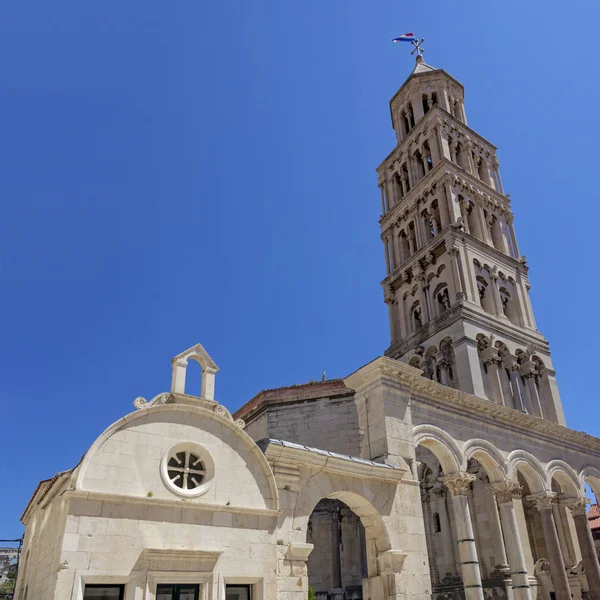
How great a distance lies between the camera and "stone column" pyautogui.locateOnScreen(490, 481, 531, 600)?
17.5 meters

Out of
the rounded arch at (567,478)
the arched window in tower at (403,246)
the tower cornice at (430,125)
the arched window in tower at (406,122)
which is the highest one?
the arched window in tower at (406,122)

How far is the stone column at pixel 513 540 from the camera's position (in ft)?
57.4

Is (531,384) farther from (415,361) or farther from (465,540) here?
(465,540)

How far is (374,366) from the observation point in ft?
54.6

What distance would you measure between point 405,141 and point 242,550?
3192 centimetres

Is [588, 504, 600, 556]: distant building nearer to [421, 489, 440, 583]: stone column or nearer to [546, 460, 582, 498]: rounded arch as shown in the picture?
[421, 489, 440, 583]: stone column

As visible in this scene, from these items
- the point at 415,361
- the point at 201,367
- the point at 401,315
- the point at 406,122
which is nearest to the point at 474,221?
the point at 401,315

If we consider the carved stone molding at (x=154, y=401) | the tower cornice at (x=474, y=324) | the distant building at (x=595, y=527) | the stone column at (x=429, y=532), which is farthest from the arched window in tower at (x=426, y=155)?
the carved stone molding at (x=154, y=401)

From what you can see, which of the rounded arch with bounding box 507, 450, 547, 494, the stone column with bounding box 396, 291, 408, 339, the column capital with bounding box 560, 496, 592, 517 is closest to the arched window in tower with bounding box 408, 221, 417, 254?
the stone column with bounding box 396, 291, 408, 339

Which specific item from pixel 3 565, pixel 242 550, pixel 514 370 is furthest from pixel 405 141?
pixel 3 565

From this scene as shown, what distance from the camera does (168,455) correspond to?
39.6ft

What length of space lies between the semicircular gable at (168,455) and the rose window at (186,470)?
207 mm

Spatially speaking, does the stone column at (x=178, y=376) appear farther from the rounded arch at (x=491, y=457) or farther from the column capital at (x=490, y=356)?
the column capital at (x=490, y=356)

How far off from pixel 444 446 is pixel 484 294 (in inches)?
612
